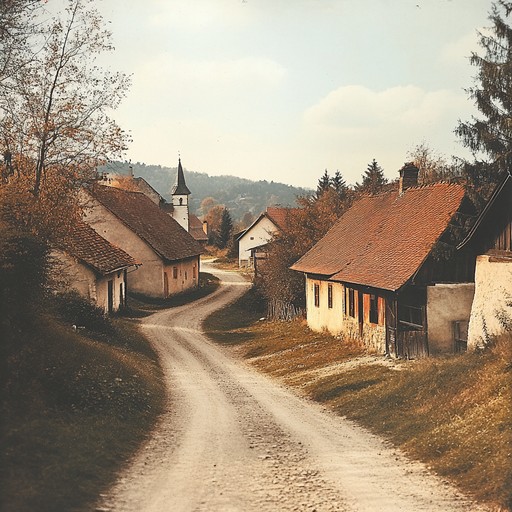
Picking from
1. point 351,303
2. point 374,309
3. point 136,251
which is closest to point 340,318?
point 351,303

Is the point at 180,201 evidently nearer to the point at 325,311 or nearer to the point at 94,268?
the point at 94,268

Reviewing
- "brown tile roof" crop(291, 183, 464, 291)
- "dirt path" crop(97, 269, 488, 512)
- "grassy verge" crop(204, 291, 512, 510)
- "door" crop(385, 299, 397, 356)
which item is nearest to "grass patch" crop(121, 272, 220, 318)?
"brown tile roof" crop(291, 183, 464, 291)

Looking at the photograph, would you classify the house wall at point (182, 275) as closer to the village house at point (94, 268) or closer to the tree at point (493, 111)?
the village house at point (94, 268)

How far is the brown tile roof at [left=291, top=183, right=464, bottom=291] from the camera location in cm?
2250

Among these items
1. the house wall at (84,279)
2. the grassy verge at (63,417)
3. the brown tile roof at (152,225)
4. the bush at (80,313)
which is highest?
the brown tile roof at (152,225)

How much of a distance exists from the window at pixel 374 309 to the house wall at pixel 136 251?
71.3ft

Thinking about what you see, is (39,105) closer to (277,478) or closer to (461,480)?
(277,478)

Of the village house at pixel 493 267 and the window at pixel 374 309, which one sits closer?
the village house at pixel 493 267

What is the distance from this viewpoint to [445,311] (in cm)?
2125

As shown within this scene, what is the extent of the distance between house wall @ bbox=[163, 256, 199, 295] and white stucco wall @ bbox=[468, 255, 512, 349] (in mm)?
27520

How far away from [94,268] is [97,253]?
2344 mm

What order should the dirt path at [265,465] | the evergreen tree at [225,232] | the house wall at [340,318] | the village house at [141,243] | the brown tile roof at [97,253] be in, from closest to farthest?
the dirt path at [265,465], the house wall at [340,318], the brown tile roof at [97,253], the village house at [141,243], the evergreen tree at [225,232]

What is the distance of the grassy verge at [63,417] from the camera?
823 centimetres


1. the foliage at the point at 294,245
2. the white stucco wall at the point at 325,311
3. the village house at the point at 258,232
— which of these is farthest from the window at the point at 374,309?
the village house at the point at 258,232
